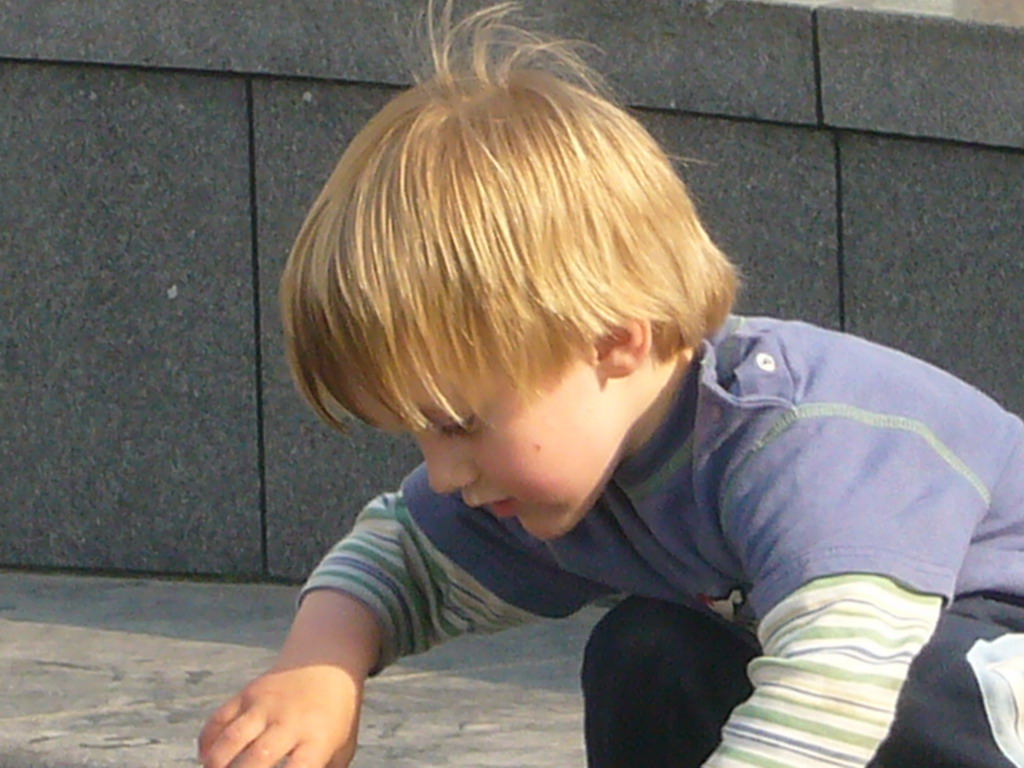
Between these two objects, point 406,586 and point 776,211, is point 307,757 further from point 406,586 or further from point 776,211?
point 776,211

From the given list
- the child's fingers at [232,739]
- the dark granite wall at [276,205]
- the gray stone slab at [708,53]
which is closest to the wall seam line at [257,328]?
the dark granite wall at [276,205]

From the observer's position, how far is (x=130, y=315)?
194 inches

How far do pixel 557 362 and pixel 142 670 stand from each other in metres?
1.93

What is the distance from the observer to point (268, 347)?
486cm

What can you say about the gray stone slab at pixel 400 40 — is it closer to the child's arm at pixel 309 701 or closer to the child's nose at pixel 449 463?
the child's arm at pixel 309 701

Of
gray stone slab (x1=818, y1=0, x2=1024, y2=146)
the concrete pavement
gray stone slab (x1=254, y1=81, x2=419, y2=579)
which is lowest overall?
the concrete pavement

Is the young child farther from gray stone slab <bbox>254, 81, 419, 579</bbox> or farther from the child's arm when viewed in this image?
gray stone slab <bbox>254, 81, 419, 579</bbox>

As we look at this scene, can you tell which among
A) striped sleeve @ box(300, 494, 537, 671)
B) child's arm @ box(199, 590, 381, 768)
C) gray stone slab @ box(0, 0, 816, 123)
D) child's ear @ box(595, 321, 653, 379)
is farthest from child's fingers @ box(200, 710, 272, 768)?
gray stone slab @ box(0, 0, 816, 123)

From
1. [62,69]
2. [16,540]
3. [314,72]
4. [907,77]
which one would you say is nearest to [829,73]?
[907,77]

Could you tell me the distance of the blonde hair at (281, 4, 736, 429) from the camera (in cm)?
210

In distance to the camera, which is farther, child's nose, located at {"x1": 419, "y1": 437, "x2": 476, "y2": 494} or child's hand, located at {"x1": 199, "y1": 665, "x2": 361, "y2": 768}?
child's hand, located at {"x1": 199, "y1": 665, "x2": 361, "y2": 768}

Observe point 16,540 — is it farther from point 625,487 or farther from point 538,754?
point 625,487

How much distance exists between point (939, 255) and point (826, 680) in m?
2.75

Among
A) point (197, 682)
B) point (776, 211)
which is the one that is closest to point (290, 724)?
point (197, 682)
